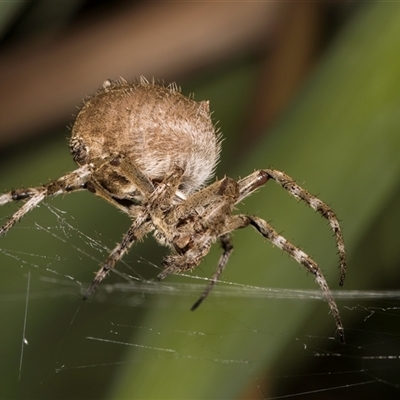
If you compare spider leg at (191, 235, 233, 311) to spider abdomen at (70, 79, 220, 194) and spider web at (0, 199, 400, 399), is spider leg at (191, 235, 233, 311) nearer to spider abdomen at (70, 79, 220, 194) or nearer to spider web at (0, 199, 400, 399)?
spider web at (0, 199, 400, 399)

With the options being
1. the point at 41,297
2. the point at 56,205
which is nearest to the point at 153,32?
the point at 56,205

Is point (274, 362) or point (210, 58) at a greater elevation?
point (210, 58)

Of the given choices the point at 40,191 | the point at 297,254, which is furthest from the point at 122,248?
the point at 297,254

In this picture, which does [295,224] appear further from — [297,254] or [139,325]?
[139,325]

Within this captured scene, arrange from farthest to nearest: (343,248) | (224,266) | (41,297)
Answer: (41,297), (224,266), (343,248)

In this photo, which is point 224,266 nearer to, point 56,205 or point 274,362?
point 274,362

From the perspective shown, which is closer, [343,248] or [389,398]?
[343,248]
